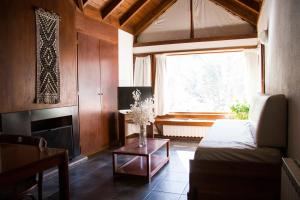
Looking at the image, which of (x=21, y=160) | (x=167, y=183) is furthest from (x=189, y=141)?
(x=21, y=160)

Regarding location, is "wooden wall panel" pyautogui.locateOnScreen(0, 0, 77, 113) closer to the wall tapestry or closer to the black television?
the wall tapestry

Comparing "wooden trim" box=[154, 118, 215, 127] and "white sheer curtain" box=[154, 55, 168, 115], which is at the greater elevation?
"white sheer curtain" box=[154, 55, 168, 115]

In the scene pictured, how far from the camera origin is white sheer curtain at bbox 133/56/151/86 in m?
6.30

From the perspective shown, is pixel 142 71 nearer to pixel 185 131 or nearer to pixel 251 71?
pixel 185 131

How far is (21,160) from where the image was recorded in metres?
1.63

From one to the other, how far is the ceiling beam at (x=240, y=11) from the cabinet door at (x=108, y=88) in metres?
2.52

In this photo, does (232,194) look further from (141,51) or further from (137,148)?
(141,51)

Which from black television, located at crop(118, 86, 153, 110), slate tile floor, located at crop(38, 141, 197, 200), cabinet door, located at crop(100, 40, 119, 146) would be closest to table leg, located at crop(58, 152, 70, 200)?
slate tile floor, located at crop(38, 141, 197, 200)

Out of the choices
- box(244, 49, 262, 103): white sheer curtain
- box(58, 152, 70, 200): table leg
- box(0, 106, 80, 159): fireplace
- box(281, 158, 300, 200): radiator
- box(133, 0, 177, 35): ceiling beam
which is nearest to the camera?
box(281, 158, 300, 200): radiator

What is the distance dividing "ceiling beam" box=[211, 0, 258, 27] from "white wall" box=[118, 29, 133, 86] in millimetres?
2178

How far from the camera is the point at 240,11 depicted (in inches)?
219

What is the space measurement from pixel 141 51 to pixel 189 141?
7.94ft

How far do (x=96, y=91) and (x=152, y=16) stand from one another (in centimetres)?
255

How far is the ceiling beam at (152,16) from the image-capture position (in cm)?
612
